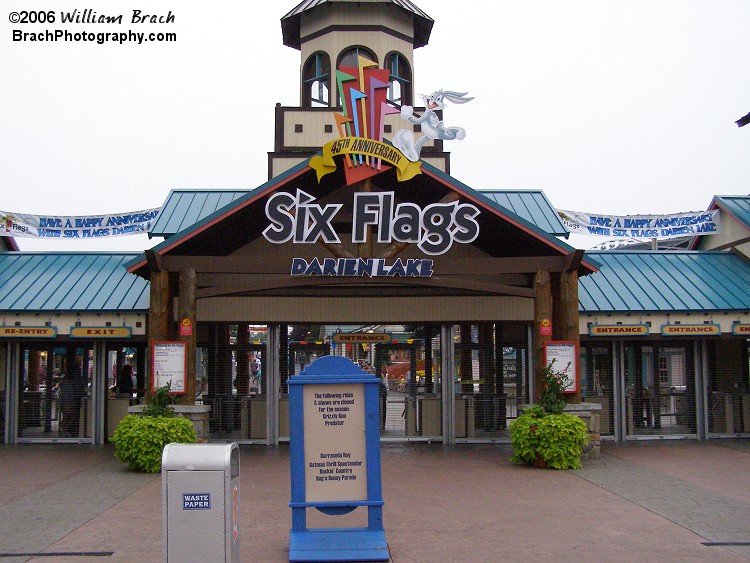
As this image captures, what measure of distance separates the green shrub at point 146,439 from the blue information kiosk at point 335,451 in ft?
18.8

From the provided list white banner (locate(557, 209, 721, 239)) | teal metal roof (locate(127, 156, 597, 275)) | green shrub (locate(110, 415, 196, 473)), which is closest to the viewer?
green shrub (locate(110, 415, 196, 473))

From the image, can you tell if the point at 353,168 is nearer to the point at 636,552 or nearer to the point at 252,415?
the point at 252,415

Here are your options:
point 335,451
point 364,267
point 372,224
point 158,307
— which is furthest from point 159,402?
point 335,451

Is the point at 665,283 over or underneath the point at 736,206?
underneath

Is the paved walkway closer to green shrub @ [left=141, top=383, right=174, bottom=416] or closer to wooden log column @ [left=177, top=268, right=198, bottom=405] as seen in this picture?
green shrub @ [left=141, top=383, right=174, bottom=416]

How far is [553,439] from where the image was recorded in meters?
13.8

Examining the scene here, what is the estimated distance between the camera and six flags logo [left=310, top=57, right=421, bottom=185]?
14.3 metres

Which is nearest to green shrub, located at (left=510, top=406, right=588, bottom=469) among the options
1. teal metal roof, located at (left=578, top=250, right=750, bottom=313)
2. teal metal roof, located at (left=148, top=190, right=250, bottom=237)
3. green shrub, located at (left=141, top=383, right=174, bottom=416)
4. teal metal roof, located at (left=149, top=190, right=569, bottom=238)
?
teal metal roof, located at (left=578, top=250, right=750, bottom=313)

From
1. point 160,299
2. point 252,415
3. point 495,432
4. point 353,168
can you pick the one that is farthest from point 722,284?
point 160,299

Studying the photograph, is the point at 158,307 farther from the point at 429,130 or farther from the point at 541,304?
the point at 541,304

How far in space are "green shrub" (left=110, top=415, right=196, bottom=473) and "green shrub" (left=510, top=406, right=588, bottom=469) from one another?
19.0 ft

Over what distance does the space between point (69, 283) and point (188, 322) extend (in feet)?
16.7

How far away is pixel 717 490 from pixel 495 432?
661 centimetres

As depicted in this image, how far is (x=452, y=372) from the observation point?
1780 centimetres
